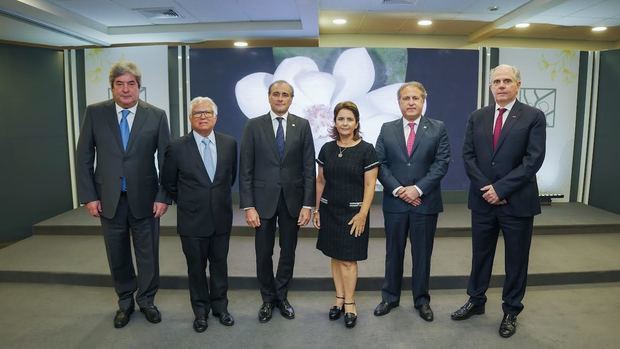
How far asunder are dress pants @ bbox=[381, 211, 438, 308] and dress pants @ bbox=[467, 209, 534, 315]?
30 centimetres

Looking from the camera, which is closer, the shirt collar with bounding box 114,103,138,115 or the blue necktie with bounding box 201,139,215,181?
the blue necktie with bounding box 201,139,215,181

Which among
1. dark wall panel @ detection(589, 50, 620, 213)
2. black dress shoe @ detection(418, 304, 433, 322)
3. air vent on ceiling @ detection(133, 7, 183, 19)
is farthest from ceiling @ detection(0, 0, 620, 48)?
black dress shoe @ detection(418, 304, 433, 322)

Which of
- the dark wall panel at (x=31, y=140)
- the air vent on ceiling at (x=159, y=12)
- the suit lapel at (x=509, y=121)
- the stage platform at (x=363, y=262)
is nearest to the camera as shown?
the suit lapel at (x=509, y=121)

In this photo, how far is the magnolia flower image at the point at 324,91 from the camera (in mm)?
5020

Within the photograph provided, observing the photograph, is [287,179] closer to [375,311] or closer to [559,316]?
[375,311]

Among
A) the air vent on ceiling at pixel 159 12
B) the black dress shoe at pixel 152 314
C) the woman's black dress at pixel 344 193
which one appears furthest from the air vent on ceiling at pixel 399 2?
the black dress shoe at pixel 152 314

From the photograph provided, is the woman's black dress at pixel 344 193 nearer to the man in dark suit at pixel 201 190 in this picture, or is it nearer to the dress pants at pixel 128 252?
the man in dark suit at pixel 201 190

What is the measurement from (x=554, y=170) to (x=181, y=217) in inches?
192

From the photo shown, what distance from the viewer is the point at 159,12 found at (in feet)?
18.8

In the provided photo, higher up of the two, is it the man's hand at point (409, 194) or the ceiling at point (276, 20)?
the ceiling at point (276, 20)

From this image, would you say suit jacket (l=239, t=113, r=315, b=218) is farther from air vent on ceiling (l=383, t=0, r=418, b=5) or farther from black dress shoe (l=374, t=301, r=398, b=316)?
air vent on ceiling (l=383, t=0, r=418, b=5)

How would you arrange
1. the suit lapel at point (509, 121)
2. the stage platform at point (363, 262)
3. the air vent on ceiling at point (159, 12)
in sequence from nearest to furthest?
the suit lapel at point (509, 121), the stage platform at point (363, 262), the air vent on ceiling at point (159, 12)

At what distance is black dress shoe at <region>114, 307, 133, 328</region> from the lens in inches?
103

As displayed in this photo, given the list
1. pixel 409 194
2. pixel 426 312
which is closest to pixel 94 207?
pixel 409 194
